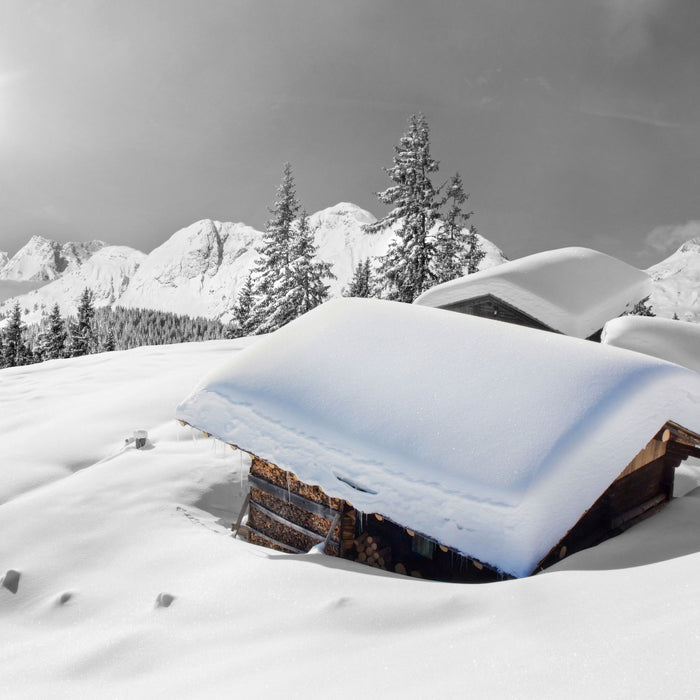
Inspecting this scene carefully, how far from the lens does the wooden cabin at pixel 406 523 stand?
5316 mm

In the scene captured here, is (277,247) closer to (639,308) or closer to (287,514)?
(639,308)

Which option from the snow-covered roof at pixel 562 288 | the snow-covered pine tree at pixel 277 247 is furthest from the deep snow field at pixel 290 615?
the snow-covered pine tree at pixel 277 247

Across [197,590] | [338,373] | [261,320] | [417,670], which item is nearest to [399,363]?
[338,373]

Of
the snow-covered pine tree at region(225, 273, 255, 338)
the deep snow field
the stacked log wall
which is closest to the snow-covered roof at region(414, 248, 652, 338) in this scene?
the deep snow field

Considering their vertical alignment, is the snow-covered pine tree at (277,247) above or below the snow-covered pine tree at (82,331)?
above

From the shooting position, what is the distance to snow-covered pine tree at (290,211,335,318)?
29.3 m

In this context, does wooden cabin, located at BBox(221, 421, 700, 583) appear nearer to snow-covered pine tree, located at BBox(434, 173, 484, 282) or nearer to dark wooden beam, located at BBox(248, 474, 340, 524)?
dark wooden beam, located at BBox(248, 474, 340, 524)

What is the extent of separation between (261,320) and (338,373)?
26.8 metres

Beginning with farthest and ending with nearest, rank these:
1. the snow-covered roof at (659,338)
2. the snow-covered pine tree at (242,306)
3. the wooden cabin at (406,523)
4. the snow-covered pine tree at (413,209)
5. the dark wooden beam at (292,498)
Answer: the snow-covered pine tree at (242,306) → the snow-covered pine tree at (413,209) → the snow-covered roof at (659,338) → the dark wooden beam at (292,498) → the wooden cabin at (406,523)

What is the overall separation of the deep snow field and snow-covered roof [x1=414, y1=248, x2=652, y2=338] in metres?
7.44

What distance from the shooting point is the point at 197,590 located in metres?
4.42

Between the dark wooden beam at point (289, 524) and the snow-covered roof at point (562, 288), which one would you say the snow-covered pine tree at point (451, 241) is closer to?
the snow-covered roof at point (562, 288)

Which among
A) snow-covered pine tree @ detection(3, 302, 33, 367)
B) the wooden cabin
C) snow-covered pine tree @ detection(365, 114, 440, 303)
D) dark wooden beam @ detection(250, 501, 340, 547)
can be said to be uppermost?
snow-covered pine tree @ detection(365, 114, 440, 303)

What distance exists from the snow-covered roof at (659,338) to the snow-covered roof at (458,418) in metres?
4.92
